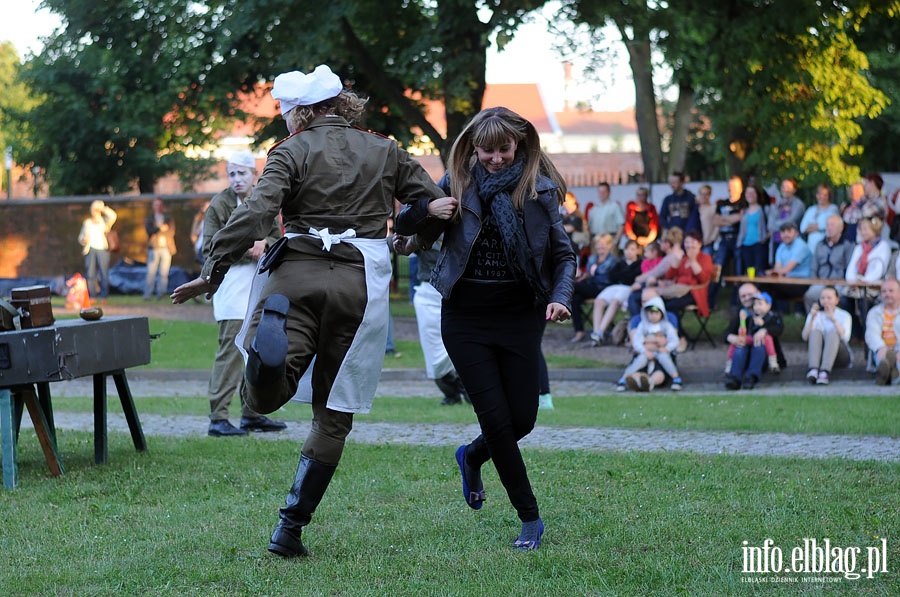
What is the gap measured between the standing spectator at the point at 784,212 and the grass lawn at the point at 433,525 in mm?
11110

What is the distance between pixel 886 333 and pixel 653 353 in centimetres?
262

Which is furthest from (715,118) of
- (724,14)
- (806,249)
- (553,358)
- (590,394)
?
(590,394)

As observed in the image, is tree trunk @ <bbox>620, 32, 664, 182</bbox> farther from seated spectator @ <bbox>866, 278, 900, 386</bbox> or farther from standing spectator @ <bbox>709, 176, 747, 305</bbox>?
seated spectator @ <bbox>866, 278, 900, 386</bbox>

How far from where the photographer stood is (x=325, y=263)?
5312 mm

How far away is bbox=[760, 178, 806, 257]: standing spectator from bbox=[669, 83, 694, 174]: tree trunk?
8.13m

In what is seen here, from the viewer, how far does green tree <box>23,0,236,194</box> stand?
2483 cm

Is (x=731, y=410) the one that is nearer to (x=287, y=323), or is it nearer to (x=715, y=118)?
(x=287, y=323)

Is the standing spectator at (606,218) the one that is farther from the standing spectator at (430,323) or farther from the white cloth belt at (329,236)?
the white cloth belt at (329,236)

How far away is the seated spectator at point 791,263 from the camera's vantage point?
16562 millimetres

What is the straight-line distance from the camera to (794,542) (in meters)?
5.38

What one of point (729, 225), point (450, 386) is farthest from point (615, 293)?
point (450, 386)

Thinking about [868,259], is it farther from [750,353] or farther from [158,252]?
[158,252]

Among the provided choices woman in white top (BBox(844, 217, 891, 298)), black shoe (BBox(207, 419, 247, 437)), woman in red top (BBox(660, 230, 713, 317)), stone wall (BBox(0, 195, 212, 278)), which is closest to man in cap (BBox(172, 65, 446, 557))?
black shoe (BBox(207, 419, 247, 437))

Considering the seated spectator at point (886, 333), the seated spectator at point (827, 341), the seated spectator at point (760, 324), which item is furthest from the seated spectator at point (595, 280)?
the seated spectator at point (886, 333)
